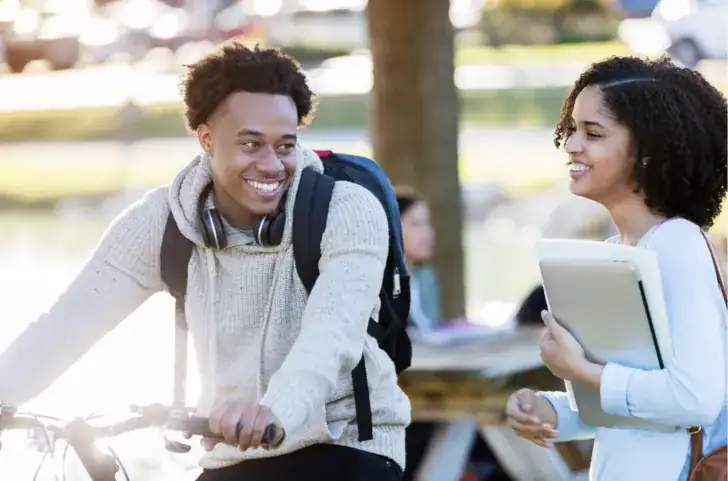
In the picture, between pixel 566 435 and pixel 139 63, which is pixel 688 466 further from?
pixel 139 63

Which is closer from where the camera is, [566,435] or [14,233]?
[566,435]

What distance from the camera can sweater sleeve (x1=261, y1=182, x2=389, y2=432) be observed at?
2.97 m

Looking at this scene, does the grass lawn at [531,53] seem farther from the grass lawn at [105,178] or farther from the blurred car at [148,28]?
the grass lawn at [105,178]

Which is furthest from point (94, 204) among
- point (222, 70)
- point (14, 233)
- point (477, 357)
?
point (222, 70)

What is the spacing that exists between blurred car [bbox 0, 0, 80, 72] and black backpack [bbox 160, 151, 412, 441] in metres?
20.6

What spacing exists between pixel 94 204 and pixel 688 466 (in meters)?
15.5

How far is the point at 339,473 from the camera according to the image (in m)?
3.27

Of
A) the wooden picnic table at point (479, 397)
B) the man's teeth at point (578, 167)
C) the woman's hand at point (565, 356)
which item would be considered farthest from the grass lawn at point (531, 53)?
the woman's hand at point (565, 356)

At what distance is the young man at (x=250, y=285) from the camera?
Answer: 3.23 meters

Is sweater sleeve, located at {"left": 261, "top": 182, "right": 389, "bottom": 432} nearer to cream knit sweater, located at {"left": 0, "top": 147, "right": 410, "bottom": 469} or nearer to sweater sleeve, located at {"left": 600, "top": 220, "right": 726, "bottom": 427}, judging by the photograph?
cream knit sweater, located at {"left": 0, "top": 147, "right": 410, "bottom": 469}

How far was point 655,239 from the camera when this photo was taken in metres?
2.95

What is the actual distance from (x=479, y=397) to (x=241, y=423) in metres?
3.78

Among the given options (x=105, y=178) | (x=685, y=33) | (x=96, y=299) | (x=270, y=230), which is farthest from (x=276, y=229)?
(x=685, y=33)

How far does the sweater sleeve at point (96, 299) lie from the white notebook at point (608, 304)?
96 centimetres
